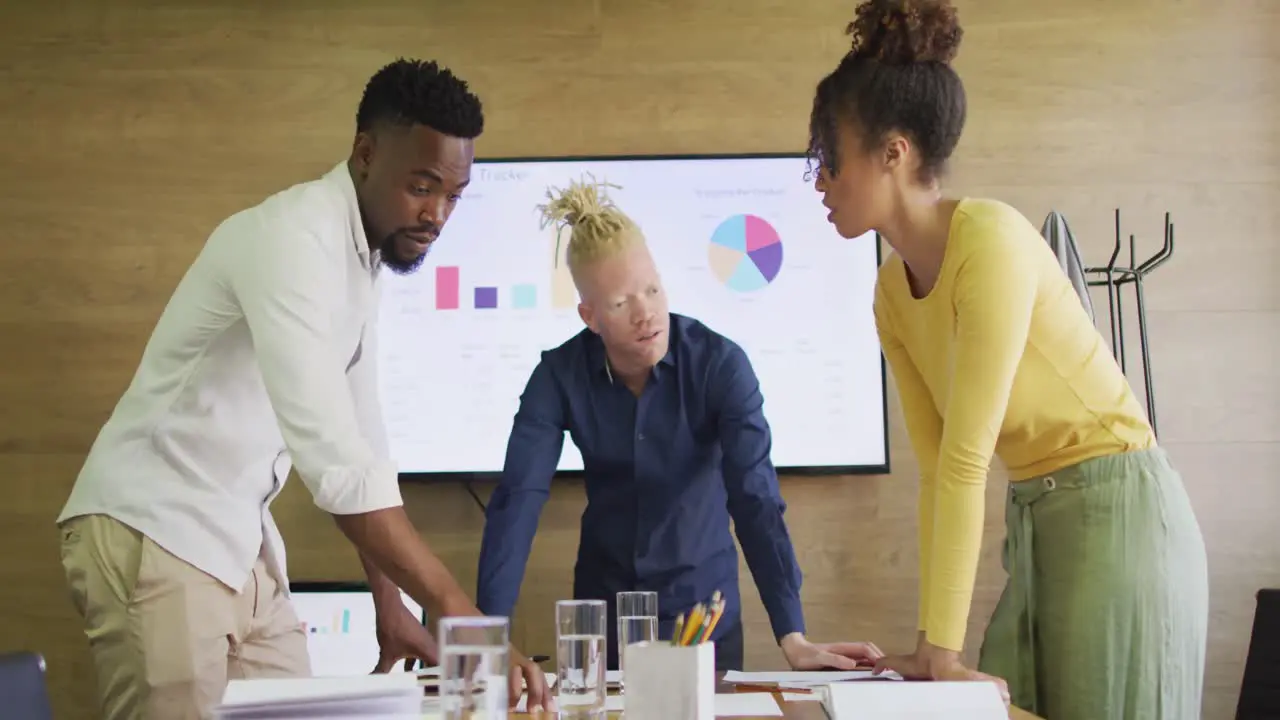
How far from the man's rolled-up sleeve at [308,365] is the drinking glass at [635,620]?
12.7 inches

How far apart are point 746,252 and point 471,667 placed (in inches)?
82.8

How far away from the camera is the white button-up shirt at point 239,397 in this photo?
1.51 m

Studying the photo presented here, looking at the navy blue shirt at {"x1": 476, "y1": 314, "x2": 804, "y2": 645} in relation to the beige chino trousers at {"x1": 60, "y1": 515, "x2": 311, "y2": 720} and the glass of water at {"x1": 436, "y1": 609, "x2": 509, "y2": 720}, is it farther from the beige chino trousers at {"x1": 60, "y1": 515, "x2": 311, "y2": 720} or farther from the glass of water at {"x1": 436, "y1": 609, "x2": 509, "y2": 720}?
the glass of water at {"x1": 436, "y1": 609, "x2": 509, "y2": 720}

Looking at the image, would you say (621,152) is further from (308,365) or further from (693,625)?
(693,625)

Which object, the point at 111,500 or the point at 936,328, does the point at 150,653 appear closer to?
the point at 111,500

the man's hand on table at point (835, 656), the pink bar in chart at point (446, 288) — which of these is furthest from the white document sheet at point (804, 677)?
the pink bar in chart at point (446, 288)

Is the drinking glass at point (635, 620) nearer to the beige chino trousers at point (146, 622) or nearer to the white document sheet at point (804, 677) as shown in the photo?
the white document sheet at point (804, 677)

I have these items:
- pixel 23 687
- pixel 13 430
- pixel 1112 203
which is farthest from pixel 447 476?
pixel 1112 203

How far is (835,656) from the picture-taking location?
1.70 m

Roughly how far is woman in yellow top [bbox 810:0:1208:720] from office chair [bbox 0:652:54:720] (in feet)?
3.48

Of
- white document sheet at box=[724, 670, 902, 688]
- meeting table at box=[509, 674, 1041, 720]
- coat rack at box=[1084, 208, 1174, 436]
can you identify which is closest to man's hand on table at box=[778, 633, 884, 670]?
white document sheet at box=[724, 670, 902, 688]

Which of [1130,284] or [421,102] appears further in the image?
[1130,284]

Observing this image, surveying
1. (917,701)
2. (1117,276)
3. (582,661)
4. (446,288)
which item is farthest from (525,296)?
(917,701)

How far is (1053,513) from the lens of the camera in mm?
1552
